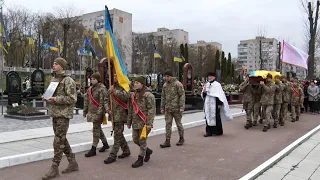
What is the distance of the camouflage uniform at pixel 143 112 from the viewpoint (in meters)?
6.29

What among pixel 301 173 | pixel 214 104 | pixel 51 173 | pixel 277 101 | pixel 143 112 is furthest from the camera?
pixel 277 101

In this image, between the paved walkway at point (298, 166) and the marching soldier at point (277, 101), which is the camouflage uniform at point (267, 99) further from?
the paved walkway at point (298, 166)

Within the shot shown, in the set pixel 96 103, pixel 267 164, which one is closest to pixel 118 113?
pixel 96 103

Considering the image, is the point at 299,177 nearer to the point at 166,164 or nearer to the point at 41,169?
the point at 166,164

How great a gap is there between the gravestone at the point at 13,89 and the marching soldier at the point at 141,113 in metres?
11.1

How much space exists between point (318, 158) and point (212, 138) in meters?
3.01

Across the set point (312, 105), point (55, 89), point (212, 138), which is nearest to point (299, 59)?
point (312, 105)

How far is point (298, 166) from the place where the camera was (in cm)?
654

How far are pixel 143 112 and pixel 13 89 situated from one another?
38.1ft

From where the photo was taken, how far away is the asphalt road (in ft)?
18.7

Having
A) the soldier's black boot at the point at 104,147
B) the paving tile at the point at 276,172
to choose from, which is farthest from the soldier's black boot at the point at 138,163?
the paving tile at the point at 276,172

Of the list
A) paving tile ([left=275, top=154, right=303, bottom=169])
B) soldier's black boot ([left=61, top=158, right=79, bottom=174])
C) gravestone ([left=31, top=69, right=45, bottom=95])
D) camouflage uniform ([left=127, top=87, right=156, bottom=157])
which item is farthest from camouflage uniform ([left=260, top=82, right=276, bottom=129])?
gravestone ([left=31, top=69, right=45, bottom=95])

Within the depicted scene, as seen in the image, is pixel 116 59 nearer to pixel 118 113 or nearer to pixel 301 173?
pixel 118 113

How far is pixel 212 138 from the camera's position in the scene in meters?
9.55
